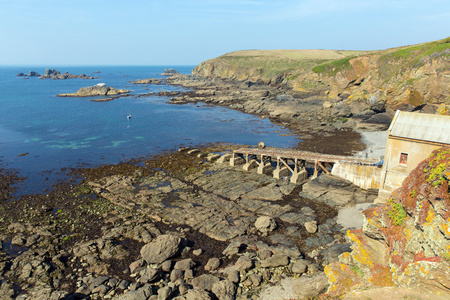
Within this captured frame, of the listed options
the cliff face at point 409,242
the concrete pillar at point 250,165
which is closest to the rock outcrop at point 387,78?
the concrete pillar at point 250,165

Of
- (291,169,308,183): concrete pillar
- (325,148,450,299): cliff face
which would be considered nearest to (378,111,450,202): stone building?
(291,169,308,183): concrete pillar

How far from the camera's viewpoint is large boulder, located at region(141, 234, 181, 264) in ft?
74.4

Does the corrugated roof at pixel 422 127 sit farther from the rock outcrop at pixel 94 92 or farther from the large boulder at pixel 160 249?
the rock outcrop at pixel 94 92

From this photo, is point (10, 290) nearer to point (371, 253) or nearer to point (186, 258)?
point (186, 258)

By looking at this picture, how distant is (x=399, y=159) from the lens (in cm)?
2809

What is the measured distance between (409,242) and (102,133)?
65038 millimetres

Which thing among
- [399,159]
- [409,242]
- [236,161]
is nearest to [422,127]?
[399,159]

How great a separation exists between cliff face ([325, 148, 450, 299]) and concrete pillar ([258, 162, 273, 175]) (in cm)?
2438

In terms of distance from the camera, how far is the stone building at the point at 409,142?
26.3m

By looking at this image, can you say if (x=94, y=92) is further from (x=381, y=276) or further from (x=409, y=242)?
(x=409, y=242)

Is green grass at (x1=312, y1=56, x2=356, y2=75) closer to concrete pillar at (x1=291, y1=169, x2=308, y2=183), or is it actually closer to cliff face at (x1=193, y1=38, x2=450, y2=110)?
cliff face at (x1=193, y1=38, x2=450, y2=110)

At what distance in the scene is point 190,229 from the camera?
2742cm

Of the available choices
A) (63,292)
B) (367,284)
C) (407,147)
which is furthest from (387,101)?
(63,292)

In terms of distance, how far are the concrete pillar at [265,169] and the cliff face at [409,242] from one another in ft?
80.0
